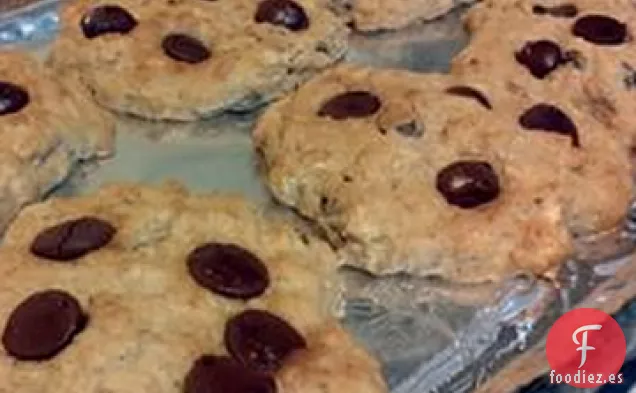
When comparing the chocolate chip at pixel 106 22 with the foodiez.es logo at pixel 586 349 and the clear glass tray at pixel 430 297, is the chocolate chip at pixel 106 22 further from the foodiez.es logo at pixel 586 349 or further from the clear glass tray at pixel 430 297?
the foodiez.es logo at pixel 586 349

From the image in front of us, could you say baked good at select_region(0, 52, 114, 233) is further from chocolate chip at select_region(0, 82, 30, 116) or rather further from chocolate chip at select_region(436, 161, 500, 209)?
chocolate chip at select_region(436, 161, 500, 209)

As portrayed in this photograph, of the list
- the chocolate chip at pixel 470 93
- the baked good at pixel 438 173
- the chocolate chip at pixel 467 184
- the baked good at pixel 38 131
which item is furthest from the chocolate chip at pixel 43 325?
the chocolate chip at pixel 470 93

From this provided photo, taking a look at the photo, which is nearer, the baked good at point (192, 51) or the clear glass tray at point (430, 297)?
the clear glass tray at point (430, 297)

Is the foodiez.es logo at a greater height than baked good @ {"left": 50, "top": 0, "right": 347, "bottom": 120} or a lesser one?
lesser

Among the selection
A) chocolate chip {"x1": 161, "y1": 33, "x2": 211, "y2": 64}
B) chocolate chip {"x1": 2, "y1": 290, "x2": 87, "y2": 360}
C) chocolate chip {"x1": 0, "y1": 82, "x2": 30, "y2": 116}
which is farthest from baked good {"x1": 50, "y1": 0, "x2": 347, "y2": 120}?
chocolate chip {"x1": 2, "y1": 290, "x2": 87, "y2": 360}

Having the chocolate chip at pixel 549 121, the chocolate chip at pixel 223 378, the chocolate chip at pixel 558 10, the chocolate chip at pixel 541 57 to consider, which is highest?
the chocolate chip at pixel 558 10

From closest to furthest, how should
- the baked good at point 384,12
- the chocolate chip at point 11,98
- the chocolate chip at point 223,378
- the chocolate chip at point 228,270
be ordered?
the chocolate chip at point 223,378 < the chocolate chip at point 228,270 < the chocolate chip at point 11,98 < the baked good at point 384,12

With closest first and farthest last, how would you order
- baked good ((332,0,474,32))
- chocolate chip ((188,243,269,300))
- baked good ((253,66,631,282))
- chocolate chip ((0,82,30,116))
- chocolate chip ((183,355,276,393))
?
chocolate chip ((183,355,276,393))
chocolate chip ((188,243,269,300))
baked good ((253,66,631,282))
chocolate chip ((0,82,30,116))
baked good ((332,0,474,32))

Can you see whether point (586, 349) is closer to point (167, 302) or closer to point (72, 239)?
point (167, 302)
